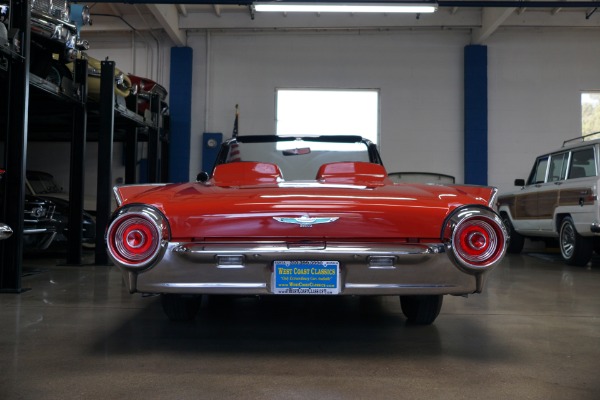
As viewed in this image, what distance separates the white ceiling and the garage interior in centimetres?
4

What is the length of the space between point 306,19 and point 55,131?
5454mm

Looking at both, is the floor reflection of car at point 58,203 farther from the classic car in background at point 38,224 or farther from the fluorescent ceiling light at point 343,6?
the fluorescent ceiling light at point 343,6

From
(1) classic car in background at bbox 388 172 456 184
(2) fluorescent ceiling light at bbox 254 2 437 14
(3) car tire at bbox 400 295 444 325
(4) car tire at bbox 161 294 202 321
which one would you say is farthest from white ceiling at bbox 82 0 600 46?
(3) car tire at bbox 400 295 444 325

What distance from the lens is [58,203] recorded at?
6.88m

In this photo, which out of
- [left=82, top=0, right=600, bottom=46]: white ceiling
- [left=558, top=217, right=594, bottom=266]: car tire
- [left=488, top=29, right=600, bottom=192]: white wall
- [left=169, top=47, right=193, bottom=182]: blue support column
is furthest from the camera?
[left=169, top=47, right=193, bottom=182]: blue support column

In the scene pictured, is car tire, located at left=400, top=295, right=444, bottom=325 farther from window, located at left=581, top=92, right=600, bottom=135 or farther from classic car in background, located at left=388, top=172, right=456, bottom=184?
window, located at left=581, top=92, right=600, bottom=135

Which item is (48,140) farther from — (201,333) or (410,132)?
(201,333)

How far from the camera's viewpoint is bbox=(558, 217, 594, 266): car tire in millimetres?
6855

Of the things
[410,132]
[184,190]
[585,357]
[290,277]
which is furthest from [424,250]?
[410,132]

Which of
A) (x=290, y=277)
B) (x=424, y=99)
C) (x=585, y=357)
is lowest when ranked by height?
(x=585, y=357)

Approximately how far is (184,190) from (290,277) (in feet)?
2.67

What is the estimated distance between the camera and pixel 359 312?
145 inches

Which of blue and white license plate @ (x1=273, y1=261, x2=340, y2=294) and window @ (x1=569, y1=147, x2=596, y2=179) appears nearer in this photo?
blue and white license plate @ (x1=273, y1=261, x2=340, y2=294)

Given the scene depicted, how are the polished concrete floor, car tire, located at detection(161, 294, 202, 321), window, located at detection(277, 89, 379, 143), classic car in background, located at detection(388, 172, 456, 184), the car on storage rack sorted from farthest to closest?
window, located at detection(277, 89, 379, 143)
classic car in background, located at detection(388, 172, 456, 184)
the car on storage rack
car tire, located at detection(161, 294, 202, 321)
the polished concrete floor
